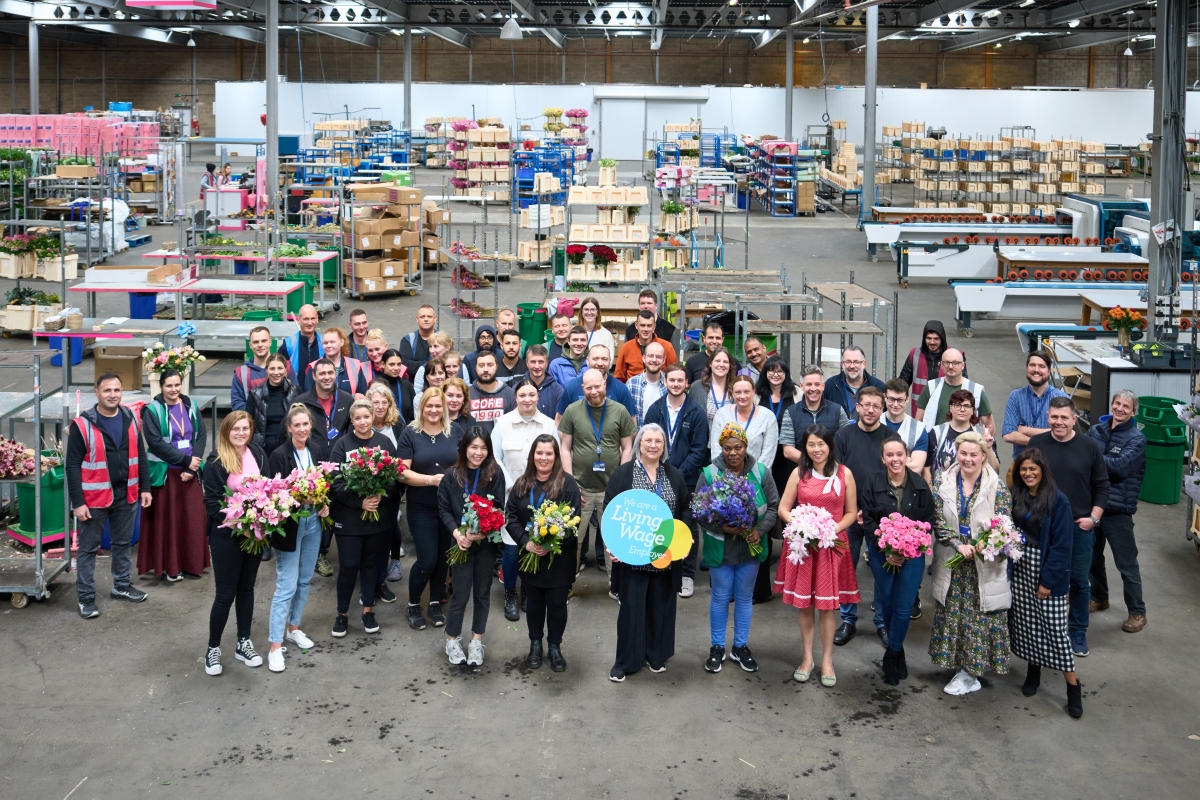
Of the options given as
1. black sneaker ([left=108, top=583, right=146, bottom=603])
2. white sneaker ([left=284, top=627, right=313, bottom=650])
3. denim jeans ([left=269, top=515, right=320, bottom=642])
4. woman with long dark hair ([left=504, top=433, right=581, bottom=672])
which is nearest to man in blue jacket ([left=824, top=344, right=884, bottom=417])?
woman with long dark hair ([left=504, top=433, right=581, bottom=672])

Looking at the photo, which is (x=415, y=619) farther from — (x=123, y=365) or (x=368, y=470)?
(x=123, y=365)

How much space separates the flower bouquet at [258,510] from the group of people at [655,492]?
121 millimetres

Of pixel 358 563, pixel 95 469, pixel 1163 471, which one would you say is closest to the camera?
pixel 358 563

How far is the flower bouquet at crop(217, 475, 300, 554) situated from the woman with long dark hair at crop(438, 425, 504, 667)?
0.81 meters

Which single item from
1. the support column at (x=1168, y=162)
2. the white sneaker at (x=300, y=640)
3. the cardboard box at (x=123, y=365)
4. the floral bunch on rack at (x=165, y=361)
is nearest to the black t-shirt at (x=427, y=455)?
the white sneaker at (x=300, y=640)

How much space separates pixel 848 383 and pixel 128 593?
4.76m

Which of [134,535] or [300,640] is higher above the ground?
[134,535]

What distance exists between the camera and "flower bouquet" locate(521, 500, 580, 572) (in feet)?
20.5

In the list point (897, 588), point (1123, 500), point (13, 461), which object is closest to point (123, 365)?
point (13, 461)

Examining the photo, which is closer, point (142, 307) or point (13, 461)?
point (13, 461)

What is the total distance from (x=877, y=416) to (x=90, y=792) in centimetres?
439

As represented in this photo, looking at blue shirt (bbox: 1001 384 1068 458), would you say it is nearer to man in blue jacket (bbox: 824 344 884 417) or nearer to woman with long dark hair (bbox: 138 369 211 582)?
man in blue jacket (bbox: 824 344 884 417)

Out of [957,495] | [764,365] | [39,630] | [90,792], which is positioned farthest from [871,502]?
[39,630]

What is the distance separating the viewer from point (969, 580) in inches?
249
